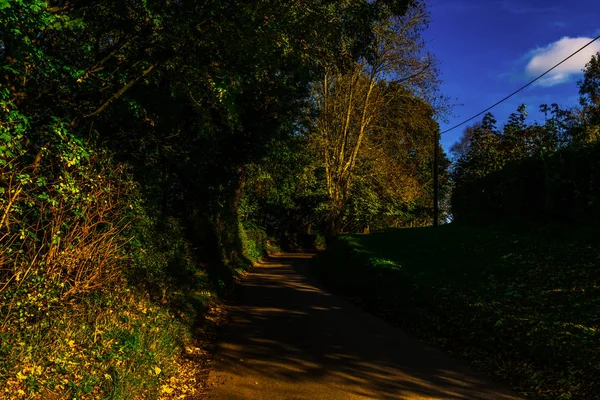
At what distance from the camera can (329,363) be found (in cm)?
680

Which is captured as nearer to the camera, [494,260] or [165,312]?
[165,312]

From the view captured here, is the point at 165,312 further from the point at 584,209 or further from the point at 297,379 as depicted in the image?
the point at 584,209

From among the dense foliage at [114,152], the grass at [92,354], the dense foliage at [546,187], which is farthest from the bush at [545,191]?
the grass at [92,354]

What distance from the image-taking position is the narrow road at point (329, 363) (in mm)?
5660

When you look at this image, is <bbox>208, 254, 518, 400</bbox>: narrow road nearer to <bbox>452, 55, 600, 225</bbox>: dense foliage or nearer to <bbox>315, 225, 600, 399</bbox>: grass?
<bbox>315, 225, 600, 399</bbox>: grass

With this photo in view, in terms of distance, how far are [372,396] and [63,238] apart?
4574mm

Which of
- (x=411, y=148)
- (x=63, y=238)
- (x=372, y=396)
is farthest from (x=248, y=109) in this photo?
(x=411, y=148)

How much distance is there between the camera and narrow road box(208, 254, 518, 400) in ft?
18.6

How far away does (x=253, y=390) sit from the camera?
18.9ft

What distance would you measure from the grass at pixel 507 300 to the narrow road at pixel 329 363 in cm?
65

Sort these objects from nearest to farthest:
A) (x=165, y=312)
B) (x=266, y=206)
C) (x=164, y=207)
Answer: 1. (x=165, y=312)
2. (x=164, y=207)
3. (x=266, y=206)

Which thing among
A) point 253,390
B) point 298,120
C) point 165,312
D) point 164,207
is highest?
point 298,120

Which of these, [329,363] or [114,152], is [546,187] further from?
[114,152]

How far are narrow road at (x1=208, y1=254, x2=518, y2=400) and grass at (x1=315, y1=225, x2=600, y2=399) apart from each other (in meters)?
0.65
